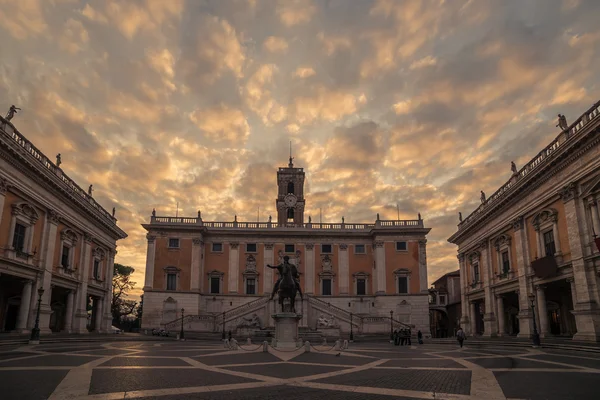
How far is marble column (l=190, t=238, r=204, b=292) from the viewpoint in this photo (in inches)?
2056

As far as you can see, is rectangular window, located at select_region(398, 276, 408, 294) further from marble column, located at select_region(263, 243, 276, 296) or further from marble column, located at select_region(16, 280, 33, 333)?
marble column, located at select_region(16, 280, 33, 333)

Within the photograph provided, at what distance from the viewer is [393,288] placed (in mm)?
54062

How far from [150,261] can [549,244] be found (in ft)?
141

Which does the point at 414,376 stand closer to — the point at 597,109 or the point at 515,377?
the point at 515,377

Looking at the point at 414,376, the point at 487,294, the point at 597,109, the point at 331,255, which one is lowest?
the point at 414,376

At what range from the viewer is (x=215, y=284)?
54281 millimetres

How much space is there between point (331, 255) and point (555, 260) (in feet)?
99.3

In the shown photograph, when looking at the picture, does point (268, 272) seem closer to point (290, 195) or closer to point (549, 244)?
point (290, 195)

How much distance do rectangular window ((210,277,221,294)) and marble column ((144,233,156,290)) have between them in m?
7.12

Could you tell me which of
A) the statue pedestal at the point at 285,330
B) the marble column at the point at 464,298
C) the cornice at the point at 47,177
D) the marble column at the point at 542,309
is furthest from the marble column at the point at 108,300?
the marble column at the point at 542,309

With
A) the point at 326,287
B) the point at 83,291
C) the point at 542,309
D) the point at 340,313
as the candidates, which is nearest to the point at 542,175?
the point at 542,309

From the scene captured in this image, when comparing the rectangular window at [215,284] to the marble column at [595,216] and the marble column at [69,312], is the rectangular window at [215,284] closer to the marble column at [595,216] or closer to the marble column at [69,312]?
the marble column at [69,312]

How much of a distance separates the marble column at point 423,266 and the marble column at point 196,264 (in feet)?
90.8

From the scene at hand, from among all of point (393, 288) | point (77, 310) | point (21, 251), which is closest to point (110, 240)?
point (77, 310)
